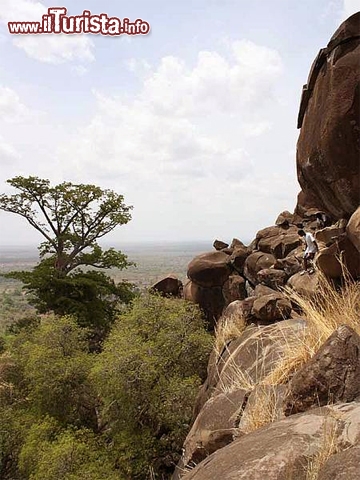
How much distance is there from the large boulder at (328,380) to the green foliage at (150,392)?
35.2ft

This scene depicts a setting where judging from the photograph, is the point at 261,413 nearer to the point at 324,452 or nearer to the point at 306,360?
the point at 306,360

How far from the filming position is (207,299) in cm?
2448

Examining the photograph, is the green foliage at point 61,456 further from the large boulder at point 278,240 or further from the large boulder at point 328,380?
the large boulder at point 278,240

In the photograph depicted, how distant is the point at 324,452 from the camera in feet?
8.14

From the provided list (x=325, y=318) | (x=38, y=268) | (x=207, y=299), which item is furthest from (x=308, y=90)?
(x=38, y=268)

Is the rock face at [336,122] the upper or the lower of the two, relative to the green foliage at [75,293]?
upper

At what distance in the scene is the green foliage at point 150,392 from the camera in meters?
13.6

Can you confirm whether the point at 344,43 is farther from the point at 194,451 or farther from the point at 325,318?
the point at 194,451

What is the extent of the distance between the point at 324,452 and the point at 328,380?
1323 millimetres

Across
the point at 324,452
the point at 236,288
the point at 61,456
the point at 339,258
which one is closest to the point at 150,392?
the point at 61,456

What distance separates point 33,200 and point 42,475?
18.2 meters

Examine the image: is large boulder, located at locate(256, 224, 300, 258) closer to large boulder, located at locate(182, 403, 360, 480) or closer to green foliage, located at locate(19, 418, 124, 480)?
green foliage, located at locate(19, 418, 124, 480)

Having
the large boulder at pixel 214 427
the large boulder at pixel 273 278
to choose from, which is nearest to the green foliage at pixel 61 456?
the large boulder at pixel 214 427

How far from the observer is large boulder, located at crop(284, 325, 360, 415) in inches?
144
